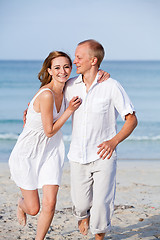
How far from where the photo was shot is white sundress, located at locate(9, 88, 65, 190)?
4387mm

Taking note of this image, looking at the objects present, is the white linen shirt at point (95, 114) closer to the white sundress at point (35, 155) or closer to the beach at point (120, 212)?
the white sundress at point (35, 155)

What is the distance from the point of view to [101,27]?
48844 millimetres

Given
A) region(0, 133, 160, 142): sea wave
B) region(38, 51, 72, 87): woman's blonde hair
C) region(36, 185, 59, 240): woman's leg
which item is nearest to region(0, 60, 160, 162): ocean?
region(0, 133, 160, 142): sea wave

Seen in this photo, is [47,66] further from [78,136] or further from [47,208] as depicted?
[47,208]

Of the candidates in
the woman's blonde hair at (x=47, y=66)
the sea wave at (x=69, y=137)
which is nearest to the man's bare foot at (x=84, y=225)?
the woman's blonde hair at (x=47, y=66)

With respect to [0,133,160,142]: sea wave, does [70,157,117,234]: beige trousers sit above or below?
above

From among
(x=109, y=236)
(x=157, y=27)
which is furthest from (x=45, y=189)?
(x=157, y=27)

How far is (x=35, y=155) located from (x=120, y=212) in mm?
2056

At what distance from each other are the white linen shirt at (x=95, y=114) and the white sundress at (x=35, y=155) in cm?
20

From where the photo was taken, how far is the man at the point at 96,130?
4258 mm

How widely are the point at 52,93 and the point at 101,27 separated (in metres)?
45.8

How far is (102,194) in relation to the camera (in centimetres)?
436

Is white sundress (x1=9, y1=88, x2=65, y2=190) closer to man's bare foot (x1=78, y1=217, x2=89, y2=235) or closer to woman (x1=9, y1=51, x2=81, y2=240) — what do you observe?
woman (x1=9, y1=51, x2=81, y2=240)

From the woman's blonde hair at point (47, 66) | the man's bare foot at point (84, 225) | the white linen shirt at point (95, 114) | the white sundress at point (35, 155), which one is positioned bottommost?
the man's bare foot at point (84, 225)
